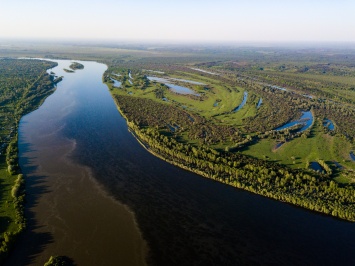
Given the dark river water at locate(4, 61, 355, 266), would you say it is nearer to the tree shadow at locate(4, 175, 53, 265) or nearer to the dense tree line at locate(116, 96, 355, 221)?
the tree shadow at locate(4, 175, 53, 265)

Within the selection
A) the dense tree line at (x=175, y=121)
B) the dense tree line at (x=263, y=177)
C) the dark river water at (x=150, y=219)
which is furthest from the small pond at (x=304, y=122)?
the dark river water at (x=150, y=219)

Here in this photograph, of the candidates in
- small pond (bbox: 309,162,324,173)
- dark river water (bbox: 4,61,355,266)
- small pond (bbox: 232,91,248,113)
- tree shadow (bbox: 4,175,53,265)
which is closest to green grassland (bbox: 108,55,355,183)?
small pond (bbox: 309,162,324,173)

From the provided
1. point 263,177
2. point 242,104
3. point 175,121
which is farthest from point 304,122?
point 263,177

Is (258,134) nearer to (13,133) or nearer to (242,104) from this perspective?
(242,104)

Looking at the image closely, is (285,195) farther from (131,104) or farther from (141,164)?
(131,104)

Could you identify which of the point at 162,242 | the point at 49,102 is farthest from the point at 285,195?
the point at 49,102

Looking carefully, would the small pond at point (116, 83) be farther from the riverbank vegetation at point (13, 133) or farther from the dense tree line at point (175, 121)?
the dense tree line at point (175, 121)
